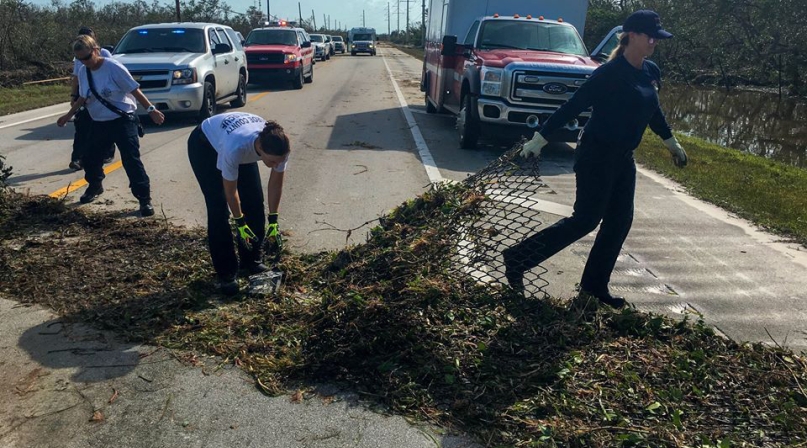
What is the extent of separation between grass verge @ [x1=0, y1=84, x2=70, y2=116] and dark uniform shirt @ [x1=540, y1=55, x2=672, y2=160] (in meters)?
14.2

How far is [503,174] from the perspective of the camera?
4.85 meters

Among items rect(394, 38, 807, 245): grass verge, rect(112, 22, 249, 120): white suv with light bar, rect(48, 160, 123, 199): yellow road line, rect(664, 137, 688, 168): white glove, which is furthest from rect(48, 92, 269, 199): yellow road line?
rect(394, 38, 807, 245): grass verge

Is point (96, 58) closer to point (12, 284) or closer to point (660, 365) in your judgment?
point (12, 284)

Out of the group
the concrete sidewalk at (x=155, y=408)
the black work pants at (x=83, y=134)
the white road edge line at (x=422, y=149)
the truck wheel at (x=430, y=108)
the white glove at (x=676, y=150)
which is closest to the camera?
the concrete sidewalk at (x=155, y=408)

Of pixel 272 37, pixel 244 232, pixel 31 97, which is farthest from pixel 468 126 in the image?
pixel 272 37

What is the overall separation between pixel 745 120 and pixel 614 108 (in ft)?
58.7

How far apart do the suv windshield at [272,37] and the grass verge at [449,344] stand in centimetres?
1832

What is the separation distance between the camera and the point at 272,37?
22.6m

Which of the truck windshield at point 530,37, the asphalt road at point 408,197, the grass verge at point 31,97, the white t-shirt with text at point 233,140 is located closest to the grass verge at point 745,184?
the asphalt road at point 408,197

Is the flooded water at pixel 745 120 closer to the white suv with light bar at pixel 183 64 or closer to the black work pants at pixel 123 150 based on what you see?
the white suv with light bar at pixel 183 64

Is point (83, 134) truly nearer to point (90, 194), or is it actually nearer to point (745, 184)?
point (90, 194)

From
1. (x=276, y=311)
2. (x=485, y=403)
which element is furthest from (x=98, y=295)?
(x=485, y=403)

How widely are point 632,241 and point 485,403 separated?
365 cm

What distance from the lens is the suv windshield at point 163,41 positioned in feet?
43.5
